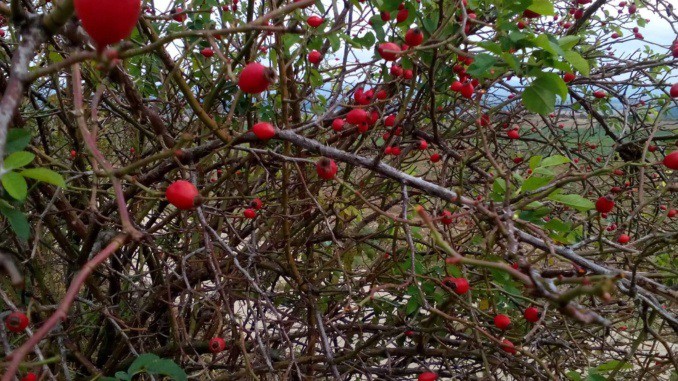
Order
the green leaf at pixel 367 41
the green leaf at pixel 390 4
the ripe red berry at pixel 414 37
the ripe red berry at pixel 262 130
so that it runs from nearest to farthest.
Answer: the ripe red berry at pixel 262 130 → the ripe red berry at pixel 414 37 → the green leaf at pixel 390 4 → the green leaf at pixel 367 41

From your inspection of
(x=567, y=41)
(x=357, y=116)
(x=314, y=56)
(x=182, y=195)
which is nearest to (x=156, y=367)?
(x=182, y=195)

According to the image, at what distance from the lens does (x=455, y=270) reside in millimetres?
1607

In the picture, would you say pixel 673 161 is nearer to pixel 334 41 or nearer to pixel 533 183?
pixel 533 183

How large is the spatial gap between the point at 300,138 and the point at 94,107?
1.42ft

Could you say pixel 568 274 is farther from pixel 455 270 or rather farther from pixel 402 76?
pixel 402 76

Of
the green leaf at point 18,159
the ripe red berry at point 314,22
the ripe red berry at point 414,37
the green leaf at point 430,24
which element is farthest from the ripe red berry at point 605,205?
the green leaf at point 18,159

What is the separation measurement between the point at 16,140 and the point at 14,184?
11cm

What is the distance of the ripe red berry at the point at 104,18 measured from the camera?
0.48 meters

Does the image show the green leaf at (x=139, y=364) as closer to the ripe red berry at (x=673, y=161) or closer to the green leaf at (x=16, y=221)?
the green leaf at (x=16, y=221)

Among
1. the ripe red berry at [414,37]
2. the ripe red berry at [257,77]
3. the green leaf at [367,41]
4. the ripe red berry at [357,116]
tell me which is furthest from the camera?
the green leaf at [367,41]

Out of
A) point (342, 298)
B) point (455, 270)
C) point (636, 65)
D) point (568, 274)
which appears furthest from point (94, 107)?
point (636, 65)

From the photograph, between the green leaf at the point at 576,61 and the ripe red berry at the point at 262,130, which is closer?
the ripe red berry at the point at 262,130

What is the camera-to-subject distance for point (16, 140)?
1001 mm

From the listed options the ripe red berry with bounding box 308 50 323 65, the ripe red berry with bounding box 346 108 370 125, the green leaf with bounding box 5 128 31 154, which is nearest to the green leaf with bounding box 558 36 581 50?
the ripe red berry with bounding box 346 108 370 125
